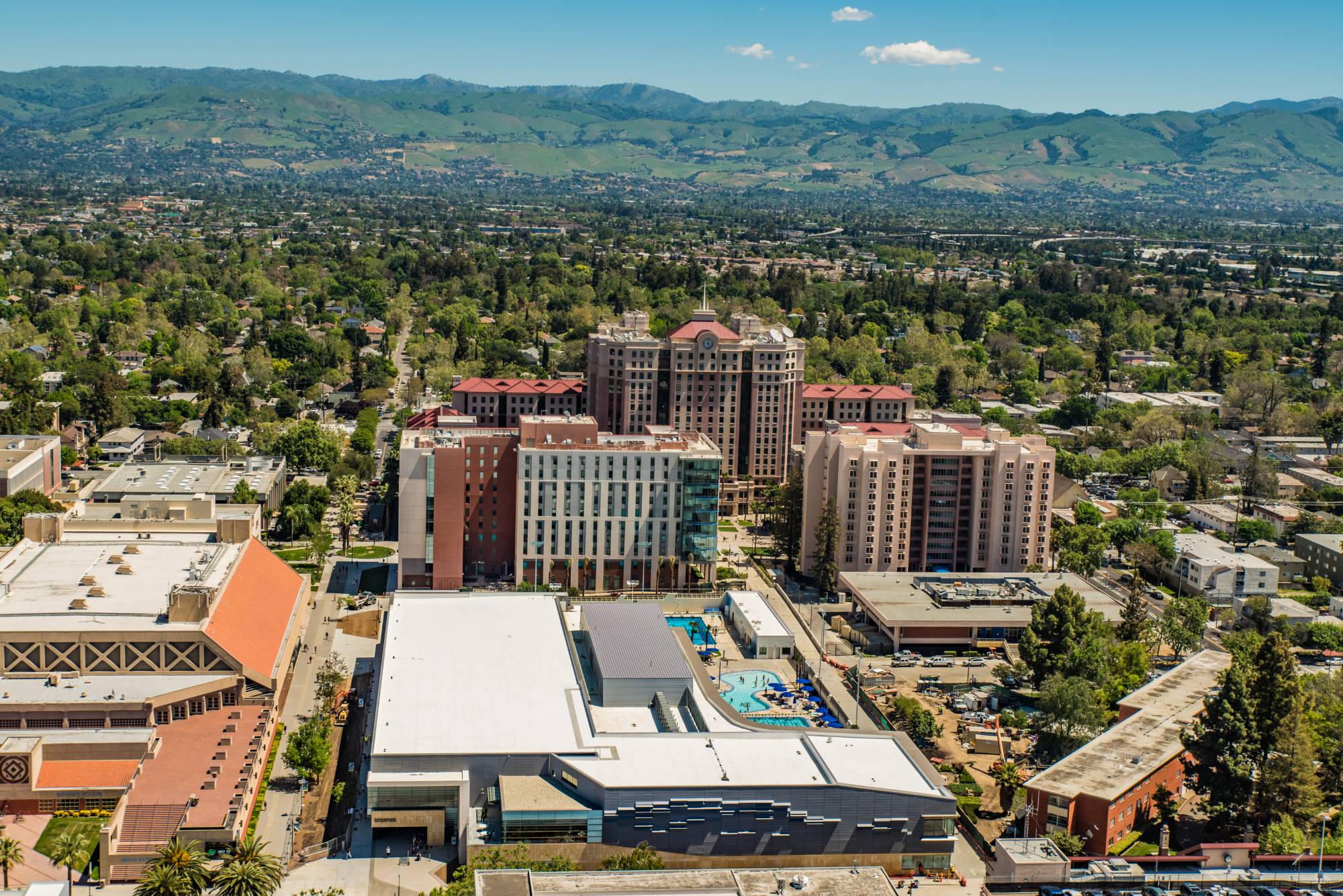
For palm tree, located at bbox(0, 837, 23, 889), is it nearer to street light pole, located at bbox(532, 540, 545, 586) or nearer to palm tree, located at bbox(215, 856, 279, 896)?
palm tree, located at bbox(215, 856, 279, 896)

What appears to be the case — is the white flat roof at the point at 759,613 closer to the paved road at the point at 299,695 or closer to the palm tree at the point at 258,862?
the paved road at the point at 299,695

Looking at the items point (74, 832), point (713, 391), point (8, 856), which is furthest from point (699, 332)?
point (8, 856)

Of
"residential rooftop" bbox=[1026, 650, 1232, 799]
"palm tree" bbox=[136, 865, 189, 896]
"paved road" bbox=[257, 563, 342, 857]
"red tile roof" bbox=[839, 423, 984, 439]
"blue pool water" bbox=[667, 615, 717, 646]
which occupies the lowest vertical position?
"paved road" bbox=[257, 563, 342, 857]

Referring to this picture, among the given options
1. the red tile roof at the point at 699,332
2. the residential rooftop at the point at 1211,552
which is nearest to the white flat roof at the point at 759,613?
the red tile roof at the point at 699,332

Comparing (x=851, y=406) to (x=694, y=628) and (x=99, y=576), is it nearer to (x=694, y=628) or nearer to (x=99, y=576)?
(x=694, y=628)

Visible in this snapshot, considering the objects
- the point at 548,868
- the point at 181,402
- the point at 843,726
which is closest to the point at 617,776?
the point at 548,868

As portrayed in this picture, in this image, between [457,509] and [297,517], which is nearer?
[457,509]

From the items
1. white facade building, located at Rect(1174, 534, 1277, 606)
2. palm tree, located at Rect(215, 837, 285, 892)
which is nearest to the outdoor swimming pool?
palm tree, located at Rect(215, 837, 285, 892)
